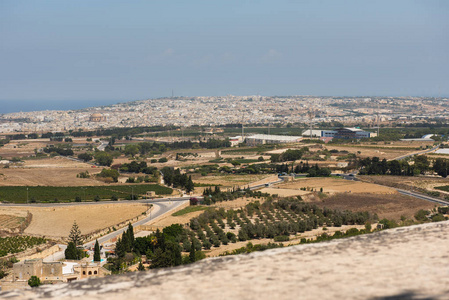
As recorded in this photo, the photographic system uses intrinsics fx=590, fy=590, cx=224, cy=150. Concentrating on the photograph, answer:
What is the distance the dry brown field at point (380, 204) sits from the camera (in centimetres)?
4412

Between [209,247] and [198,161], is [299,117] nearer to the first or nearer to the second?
[198,161]

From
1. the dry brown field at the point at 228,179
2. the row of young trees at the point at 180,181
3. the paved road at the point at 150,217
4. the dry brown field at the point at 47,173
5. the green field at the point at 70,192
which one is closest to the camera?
the paved road at the point at 150,217

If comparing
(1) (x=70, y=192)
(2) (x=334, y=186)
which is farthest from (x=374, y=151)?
(1) (x=70, y=192)

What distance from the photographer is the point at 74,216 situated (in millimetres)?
45625

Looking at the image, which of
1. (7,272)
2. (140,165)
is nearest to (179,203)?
(7,272)

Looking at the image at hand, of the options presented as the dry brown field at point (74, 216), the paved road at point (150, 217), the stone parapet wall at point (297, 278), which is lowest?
the dry brown field at point (74, 216)

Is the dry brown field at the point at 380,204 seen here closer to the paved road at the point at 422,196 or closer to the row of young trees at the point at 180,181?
the paved road at the point at 422,196

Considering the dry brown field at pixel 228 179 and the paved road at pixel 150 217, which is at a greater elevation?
the paved road at pixel 150 217

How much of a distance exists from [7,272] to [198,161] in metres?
61.4

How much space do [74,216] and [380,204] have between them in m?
24.3

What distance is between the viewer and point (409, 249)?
10.3 meters

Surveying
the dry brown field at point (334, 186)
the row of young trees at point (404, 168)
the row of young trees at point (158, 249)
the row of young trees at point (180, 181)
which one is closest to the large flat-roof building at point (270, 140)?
the row of young trees at point (404, 168)

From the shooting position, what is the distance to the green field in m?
54.3

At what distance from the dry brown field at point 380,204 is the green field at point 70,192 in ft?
54.5
